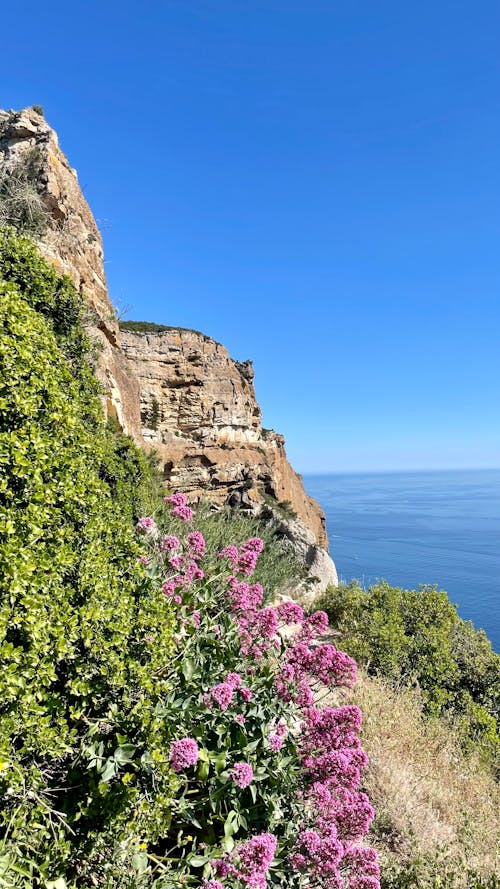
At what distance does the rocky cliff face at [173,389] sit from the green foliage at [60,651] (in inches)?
239

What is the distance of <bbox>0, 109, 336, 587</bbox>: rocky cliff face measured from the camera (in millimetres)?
8789

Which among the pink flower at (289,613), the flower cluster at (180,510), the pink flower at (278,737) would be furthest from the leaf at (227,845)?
the flower cluster at (180,510)

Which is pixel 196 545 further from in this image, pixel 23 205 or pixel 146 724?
pixel 23 205

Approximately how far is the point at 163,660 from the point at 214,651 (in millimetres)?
650

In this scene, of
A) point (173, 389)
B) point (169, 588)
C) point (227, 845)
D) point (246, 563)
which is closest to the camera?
point (227, 845)

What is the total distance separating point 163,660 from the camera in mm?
2328

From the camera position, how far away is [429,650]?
7.62 m

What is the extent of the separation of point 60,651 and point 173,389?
19230 mm

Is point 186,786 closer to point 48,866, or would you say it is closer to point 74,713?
point 48,866

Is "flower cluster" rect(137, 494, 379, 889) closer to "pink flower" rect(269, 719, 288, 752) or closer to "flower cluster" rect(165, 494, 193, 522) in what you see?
"pink flower" rect(269, 719, 288, 752)

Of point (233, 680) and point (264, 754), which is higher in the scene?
point (233, 680)

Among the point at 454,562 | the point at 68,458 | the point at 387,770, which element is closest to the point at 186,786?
the point at 68,458

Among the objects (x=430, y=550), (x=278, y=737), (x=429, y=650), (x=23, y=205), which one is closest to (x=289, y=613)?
(x=278, y=737)

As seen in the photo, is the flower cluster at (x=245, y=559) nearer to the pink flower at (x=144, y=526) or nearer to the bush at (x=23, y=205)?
the pink flower at (x=144, y=526)
